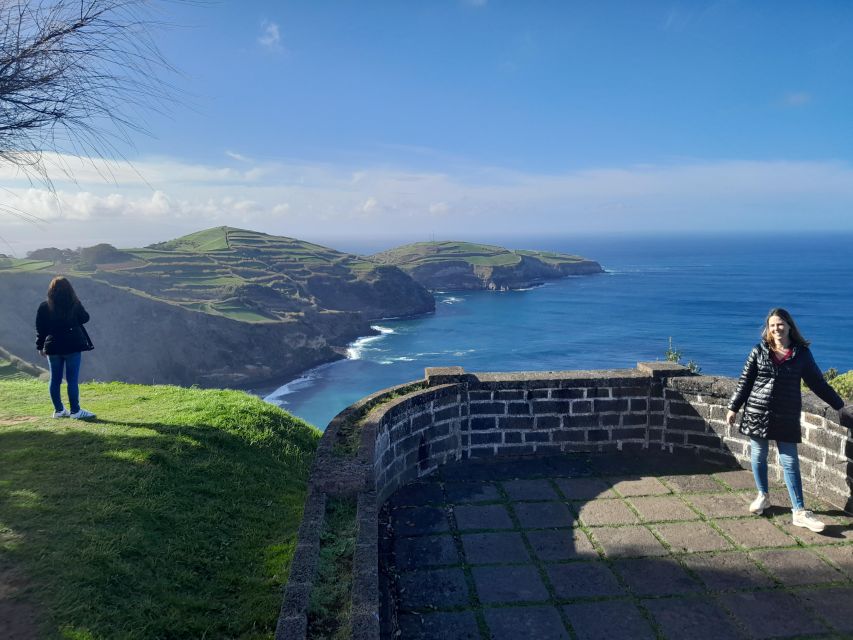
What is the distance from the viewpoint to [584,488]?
6555 millimetres

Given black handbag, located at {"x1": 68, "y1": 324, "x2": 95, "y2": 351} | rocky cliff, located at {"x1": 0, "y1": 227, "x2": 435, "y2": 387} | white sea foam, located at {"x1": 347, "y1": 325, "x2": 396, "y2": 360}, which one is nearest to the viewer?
black handbag, located at {"x1": 68, "y1": 324, "x2": 95, "y2": 351}

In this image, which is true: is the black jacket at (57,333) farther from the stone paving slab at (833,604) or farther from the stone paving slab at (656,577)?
the stone paving slab at (833,604)

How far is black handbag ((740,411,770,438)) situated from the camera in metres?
5.56

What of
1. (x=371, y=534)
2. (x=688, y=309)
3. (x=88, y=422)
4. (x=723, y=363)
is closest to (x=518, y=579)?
(x=371, y=534)

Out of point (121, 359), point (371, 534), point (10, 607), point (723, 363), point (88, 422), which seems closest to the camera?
point (10, 607)

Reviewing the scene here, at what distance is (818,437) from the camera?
6012 millimetres

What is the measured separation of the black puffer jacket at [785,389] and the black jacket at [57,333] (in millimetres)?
8509

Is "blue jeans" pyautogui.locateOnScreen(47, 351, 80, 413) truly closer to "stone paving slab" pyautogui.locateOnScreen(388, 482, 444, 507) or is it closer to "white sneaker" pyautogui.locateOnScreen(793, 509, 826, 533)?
"stone paving slab" pyautogui.locateOnScreen(388, 482, 444, 507)

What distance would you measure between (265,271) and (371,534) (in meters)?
127

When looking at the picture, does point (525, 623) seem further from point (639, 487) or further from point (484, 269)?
point (484, 269)

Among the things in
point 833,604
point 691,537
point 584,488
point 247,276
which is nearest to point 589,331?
point 247,276

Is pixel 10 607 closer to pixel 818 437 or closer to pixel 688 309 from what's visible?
pixel 818 437

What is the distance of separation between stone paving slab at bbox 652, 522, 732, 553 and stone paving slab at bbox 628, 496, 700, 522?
15cm


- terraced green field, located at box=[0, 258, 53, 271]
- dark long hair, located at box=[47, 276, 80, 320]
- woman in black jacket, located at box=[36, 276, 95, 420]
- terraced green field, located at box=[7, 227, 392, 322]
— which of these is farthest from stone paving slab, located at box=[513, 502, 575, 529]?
terraced green field, located at box=[0, 258, 53, 271]
